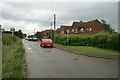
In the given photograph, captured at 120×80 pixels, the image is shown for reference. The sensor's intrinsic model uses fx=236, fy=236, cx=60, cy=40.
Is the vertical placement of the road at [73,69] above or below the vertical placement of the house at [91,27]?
below

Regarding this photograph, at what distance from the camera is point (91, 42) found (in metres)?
36.3

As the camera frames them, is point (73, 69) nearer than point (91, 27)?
Yes

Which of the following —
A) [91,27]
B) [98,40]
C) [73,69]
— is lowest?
[73,69]

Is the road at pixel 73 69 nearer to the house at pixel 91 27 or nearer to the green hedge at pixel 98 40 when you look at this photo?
the green hedge at pixel 98 40

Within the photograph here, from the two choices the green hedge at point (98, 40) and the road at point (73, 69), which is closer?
the road at point (73, 69)

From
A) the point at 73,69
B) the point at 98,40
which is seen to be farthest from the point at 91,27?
the point at 73,69

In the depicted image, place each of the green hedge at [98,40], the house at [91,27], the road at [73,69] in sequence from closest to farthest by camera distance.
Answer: the road at [73,69], the green hedge at [98,40], the house at [91,27]

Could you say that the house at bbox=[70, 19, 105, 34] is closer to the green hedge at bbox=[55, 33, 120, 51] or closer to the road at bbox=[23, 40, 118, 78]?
the green hedge at bbox=[55, 33, 120, 51]

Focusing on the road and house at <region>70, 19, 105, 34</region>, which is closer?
the road

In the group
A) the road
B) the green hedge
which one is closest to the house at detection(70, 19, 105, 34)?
the green hedge

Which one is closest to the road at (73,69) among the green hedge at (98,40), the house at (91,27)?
the green hedge at (98,40)

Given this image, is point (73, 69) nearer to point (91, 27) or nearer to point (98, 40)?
point (98, 40)

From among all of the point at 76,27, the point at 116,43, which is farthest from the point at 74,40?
the point at 76,27

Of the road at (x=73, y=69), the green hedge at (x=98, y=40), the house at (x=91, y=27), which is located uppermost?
the house at (x=91, y=27)
